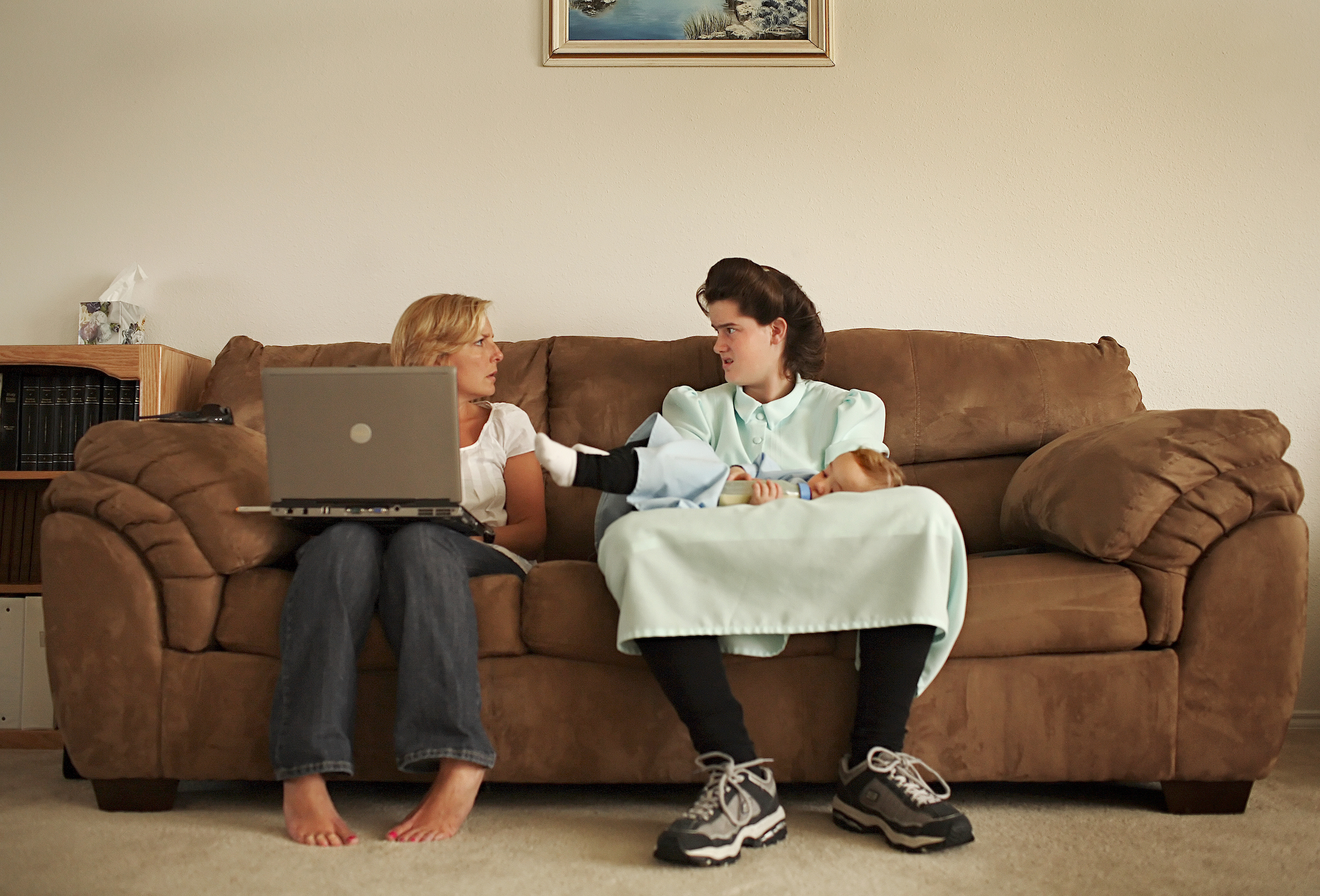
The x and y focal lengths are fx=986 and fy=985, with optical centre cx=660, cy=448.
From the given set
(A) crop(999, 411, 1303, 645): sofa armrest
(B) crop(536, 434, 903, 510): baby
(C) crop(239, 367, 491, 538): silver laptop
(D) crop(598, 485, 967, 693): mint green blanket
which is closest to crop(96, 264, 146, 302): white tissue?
(C) crop(239, 367, 491, 538): silver laptop

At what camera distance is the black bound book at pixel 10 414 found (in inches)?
91.0

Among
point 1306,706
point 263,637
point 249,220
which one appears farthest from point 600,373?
point 1306,706

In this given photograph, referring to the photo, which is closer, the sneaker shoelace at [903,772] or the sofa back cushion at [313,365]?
the sneaker shoelace at [903,772]

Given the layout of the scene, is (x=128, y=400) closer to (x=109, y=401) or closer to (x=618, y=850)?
(x=109, y=401)

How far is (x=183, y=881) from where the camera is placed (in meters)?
1.25

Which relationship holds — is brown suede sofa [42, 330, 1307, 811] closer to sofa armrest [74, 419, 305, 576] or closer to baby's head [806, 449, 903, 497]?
sofa armrest [74, 419, 305, 576]

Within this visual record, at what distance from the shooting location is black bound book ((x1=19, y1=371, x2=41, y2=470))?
2.31 m

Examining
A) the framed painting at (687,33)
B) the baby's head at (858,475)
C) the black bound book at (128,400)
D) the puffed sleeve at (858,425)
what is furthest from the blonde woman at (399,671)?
the framed painting at (687,33)

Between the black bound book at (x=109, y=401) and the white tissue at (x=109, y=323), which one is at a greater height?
the white tissue at (x=109, y=323)

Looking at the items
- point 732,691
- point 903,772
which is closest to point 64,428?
point 732,691

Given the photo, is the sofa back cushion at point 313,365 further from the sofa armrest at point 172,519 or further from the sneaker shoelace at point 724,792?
the sneaker shoelace at point 724,792

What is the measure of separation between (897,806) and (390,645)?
80 cm

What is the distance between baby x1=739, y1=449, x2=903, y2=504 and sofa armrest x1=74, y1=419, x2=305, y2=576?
2.53ft

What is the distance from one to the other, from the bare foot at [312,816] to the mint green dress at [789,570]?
0.48 metres
